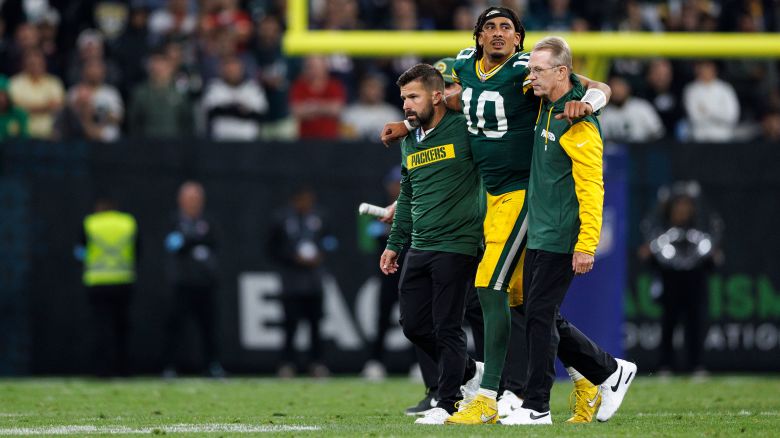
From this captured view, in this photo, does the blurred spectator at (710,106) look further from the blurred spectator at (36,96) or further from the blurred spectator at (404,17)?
the blurred spectator at (36,96)

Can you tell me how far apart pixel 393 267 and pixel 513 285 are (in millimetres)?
762

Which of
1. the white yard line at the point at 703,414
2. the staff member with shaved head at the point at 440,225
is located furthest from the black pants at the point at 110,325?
the white yard line at the point at 703,414

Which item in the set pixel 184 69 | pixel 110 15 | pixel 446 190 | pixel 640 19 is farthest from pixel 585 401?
pixel 110 15

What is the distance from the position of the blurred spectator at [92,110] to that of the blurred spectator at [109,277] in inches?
34.2

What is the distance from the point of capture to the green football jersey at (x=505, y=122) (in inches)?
313

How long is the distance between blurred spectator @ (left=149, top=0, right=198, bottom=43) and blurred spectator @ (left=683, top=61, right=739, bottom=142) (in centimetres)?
561

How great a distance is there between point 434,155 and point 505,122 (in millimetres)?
448

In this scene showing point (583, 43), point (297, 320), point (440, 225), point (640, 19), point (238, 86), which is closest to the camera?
point (440, 225)

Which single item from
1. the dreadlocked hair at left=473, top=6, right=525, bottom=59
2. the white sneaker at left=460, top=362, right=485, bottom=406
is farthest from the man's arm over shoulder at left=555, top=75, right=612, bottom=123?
the white sneaker at left=460, top=362, right=485, bottom=406

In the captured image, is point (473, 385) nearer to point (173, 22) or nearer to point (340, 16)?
point (340, 16)

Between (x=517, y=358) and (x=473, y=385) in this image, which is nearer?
(x=517, y=358)

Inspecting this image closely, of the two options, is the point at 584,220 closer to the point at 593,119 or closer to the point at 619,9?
the point at 593,119

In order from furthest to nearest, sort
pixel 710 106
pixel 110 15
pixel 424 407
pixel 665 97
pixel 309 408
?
pixel 110 15
pixel 665 97
pixel 710 106
pixel 309 408
pixel 424 407

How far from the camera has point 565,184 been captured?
764 centimetres
